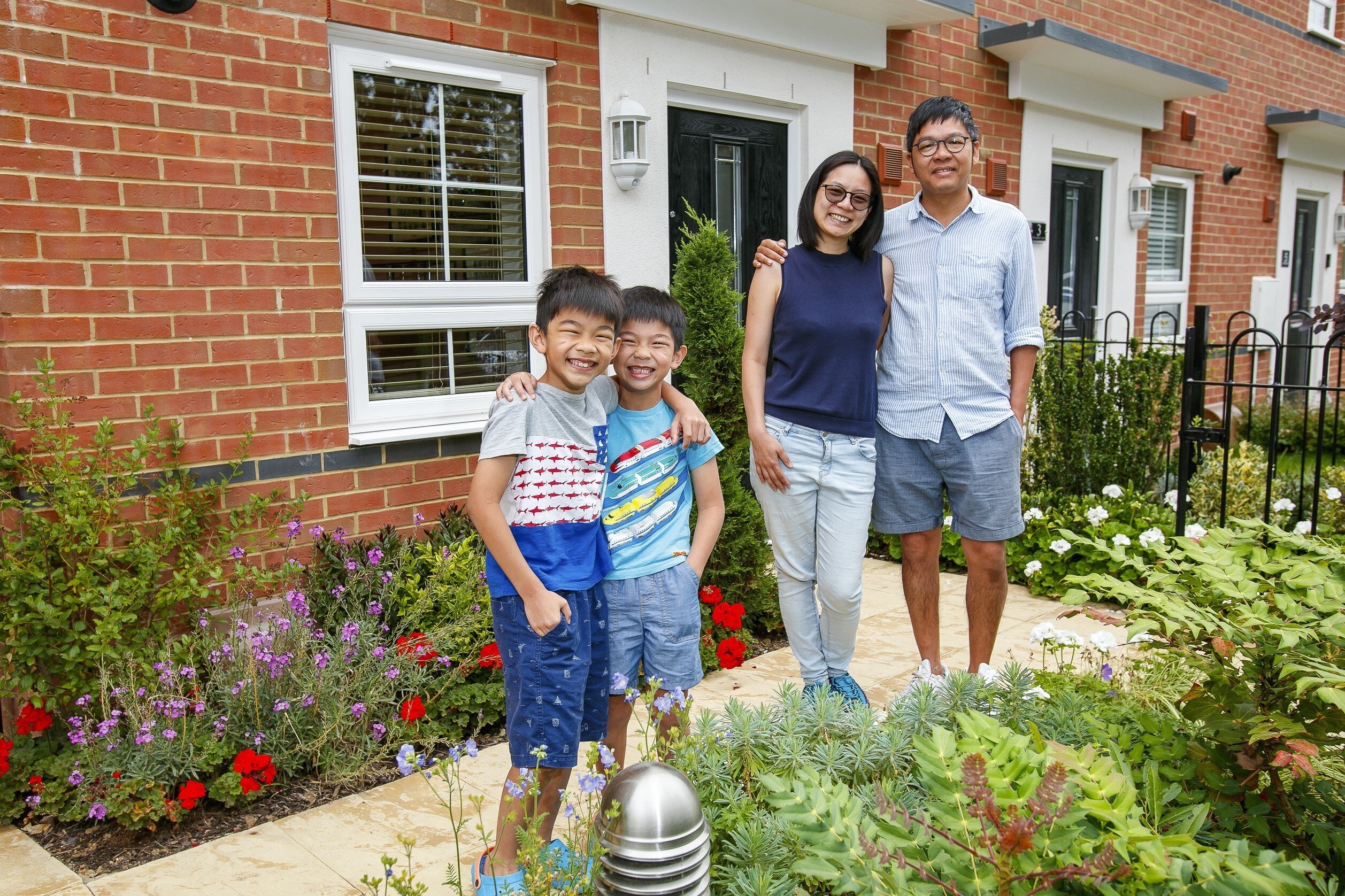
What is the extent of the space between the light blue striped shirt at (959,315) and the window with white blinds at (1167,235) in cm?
689

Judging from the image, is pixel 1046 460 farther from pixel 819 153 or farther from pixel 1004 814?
pixel 1004 814

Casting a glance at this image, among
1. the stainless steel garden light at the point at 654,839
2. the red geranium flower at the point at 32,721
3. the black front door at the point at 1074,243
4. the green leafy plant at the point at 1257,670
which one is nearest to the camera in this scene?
the stainless steel garden light at the point at 654,839

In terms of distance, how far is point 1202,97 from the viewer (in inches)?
356

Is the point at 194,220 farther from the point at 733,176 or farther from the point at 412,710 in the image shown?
the point at 733,176

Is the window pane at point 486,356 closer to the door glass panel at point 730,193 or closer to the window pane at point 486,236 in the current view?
the window pane at point 486,236

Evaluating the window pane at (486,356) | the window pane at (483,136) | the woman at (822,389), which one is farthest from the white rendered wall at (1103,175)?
the woman at (822,389)

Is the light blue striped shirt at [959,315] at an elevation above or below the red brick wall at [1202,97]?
below

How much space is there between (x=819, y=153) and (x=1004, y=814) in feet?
15.6

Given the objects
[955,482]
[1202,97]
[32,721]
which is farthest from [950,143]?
[1202,97]

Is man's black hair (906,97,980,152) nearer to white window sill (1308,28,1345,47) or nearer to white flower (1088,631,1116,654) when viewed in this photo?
white flower (1088,631,1116,654)

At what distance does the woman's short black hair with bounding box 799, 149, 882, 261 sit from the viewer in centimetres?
289

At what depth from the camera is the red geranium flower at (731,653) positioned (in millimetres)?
3508

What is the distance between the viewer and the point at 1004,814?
1611 millimetres

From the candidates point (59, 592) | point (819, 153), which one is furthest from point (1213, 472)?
point (59, 592)
